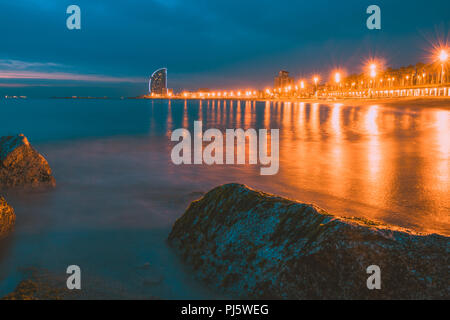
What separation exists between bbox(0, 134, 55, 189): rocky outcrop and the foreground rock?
19.4 feet

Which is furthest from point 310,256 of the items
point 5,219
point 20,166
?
point 20,166

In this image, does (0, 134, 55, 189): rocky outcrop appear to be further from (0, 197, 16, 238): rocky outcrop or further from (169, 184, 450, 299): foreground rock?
(169, 184, 450, 299): foreground rock

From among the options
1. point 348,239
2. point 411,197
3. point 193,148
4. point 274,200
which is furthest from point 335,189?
point 193,148

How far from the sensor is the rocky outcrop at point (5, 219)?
18.1ft

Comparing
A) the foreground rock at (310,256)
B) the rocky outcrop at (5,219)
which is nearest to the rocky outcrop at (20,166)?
the rocky outcrop at (5,219)

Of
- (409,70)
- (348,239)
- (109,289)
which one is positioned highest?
(409,70)

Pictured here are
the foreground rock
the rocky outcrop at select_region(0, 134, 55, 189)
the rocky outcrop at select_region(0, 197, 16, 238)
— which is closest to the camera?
the foreground rock

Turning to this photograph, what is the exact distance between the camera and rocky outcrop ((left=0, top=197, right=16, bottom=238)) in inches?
217

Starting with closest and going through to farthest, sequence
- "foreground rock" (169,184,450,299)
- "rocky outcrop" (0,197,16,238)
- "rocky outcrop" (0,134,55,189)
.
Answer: "foreground rock" (169,184,450,299)
"rocky outcrop" (0,197,16,238)
"rocky outcrop" (0,134,55,189)

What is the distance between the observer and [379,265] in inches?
129

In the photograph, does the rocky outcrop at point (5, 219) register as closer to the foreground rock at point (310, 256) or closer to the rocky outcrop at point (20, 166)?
the rocky outcrop at point (20, 166)

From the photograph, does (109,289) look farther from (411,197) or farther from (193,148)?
(193,148)

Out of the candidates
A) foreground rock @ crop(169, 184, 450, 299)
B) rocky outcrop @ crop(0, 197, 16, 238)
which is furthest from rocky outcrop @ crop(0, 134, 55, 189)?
foreground rock @ crop(169, 184, 450, 299)

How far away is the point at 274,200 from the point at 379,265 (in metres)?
1.35
